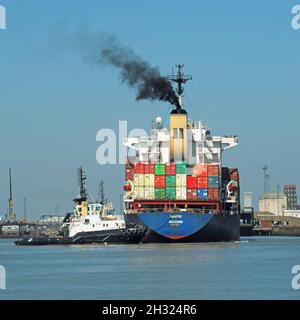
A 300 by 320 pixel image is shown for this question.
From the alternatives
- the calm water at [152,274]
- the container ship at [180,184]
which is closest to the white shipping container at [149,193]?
the container ship at [180,184]

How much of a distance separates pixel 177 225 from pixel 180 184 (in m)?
5.01

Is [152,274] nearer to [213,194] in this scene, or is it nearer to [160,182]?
[160,182]

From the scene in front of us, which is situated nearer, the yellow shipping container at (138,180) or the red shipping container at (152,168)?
the yellow shipping container at (138,180)

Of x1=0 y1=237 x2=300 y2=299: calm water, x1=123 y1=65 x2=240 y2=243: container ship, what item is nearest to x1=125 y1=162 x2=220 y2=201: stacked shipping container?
x1=123 y1=65 x2=240 y2=243: container ship

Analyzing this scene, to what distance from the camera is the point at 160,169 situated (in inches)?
3829

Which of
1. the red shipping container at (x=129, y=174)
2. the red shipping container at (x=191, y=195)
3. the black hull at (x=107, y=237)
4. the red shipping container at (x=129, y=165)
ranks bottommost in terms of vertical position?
the black hull at (x=107, y=237)

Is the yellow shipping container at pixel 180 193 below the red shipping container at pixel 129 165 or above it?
→ below

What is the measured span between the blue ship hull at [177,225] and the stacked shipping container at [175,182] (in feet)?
7.54

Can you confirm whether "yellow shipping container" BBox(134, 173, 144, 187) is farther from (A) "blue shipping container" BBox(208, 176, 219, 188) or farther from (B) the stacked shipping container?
(A) "blue shipping container" BBox(208, 176, 219, 188)

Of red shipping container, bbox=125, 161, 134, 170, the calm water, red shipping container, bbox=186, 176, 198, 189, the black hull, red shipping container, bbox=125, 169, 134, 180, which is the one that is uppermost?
red shipping container, bbox=125, 161, 134, 170

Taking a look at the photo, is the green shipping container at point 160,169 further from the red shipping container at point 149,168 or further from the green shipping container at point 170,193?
the green shipping container at point 170,193

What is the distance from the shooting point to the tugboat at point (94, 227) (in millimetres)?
96812

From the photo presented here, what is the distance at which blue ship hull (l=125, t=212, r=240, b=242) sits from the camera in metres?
92.1

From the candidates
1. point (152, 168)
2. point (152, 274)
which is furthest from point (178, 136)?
point (152, 274)
